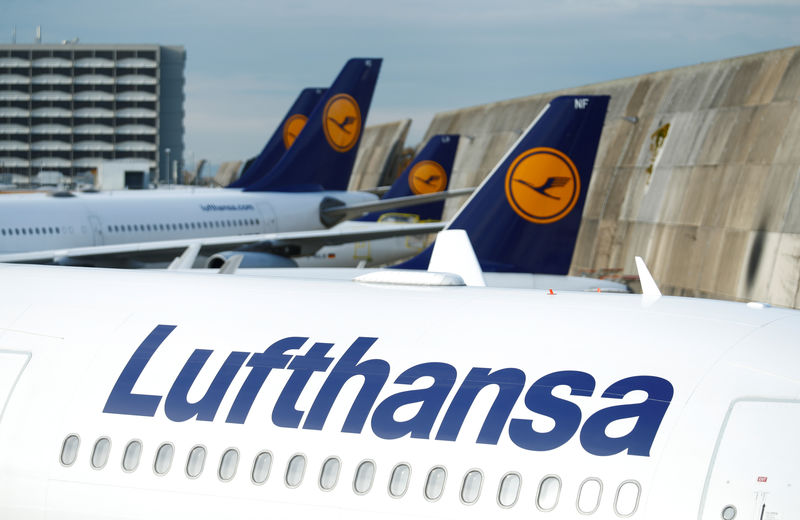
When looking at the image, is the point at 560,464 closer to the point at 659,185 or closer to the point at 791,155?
the point at 791,155

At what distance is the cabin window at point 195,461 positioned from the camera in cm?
596

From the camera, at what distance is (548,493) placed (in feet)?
16.8

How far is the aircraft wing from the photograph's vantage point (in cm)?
2095

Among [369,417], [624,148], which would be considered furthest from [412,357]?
[624,148]

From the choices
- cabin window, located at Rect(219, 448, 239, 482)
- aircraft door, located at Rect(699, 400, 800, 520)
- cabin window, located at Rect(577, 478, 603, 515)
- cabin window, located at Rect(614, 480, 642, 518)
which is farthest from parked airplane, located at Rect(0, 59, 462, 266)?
aircraft door, located at Rect(699, 400, 800, 520)

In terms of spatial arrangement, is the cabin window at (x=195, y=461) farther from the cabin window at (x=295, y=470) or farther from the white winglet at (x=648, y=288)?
the white winglet at (x=648, y=288)

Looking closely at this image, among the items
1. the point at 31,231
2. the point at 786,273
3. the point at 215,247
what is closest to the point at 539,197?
the point at 786,273

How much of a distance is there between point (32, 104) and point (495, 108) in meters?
125

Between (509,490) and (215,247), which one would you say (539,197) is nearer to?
(215,247)

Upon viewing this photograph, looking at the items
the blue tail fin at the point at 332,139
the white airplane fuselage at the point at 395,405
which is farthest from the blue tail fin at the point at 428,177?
the white airplane fuselage at the point at 395,405

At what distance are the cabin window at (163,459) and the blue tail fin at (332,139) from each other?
93.4 feet

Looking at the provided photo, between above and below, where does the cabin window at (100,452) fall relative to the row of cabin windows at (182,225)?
below

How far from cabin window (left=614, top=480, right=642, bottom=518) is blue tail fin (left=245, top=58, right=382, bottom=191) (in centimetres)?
3001

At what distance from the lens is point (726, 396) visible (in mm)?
5090
